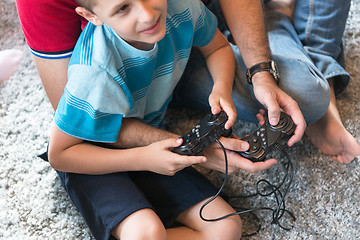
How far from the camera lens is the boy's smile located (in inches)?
29.6

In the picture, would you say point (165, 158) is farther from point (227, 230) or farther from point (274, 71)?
point (274, 71)

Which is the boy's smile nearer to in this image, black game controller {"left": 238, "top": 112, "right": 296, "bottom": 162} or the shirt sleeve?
the shirt sleeve

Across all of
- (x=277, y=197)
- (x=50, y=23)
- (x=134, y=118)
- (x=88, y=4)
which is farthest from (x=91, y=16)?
(x=277, y=197)

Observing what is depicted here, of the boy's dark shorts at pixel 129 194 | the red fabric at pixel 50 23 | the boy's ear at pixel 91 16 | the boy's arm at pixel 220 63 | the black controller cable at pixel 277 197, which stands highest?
the boy's ear at pixel 91 16

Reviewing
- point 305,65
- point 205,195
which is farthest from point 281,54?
point 205,195

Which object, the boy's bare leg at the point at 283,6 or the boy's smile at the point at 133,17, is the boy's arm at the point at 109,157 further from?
the boy's bare leg at the point at 283,6

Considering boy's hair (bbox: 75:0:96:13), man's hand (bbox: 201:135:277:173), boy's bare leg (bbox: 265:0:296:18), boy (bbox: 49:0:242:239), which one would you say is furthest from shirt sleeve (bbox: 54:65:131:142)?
boy's bare leg (bbox: 265:0:296:18)

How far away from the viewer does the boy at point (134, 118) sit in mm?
800

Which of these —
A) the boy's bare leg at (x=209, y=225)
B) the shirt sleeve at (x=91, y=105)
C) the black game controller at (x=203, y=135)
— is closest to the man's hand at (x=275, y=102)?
the black game controller at (x=203, y=135)

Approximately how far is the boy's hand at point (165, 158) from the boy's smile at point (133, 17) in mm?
223

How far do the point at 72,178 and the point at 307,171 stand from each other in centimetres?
60

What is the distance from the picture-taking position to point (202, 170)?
1130 mm

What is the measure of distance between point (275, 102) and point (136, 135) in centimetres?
32

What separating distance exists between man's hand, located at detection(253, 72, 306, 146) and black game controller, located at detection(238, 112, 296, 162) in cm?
2
